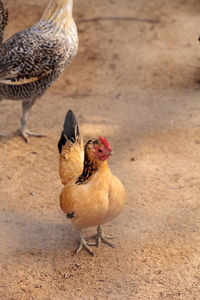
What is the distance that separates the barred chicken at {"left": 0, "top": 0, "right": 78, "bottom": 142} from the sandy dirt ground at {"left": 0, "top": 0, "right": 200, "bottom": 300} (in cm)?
80

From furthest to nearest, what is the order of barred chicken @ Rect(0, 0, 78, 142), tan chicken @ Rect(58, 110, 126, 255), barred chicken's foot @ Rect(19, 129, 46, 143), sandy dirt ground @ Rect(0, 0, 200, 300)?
barred chicken's foot @ Rect(19, 129, 46, 143) → barred chicken @ Rect(0, 0, 78, 142) → sandy dirt ground @ Rect(0, 0, 200, 300) → tan chicken @ Rect(58, 110, 126, 255)

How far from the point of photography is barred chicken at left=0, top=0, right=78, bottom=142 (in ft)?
21.8

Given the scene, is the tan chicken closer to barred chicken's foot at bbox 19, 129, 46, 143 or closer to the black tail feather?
the black tail feather

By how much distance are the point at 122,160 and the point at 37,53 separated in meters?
2.20

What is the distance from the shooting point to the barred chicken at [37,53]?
21.8 feet

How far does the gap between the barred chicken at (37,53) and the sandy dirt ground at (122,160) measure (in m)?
0.80

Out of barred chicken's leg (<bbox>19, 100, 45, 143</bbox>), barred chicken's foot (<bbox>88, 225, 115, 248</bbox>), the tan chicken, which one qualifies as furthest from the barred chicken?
barred chicken's foot (<bbox>88, 225, 115, 248</bbox>)

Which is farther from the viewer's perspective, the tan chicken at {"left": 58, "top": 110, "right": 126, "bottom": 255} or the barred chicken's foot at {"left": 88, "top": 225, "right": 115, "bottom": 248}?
the barred chicken's foot at {"left": 88, "top": 225, "right": 115, "bottom": 248}

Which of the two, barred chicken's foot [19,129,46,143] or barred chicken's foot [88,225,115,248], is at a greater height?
barred chicken's foot [88,225,115,248]

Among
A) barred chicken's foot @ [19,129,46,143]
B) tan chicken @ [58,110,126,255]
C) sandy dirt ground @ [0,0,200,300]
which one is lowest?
barred chicken's foot @ [19,129,46,143]

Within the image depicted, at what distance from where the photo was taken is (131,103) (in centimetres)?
870

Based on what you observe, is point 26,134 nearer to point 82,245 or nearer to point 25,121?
point 25,121

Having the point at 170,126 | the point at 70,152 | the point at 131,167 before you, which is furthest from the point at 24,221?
the point at 170,126

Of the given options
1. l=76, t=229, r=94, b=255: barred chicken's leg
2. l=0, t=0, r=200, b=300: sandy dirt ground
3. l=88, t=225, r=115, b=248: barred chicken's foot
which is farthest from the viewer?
l=88, t=225, r=115, b=248: barred chicken's foot
